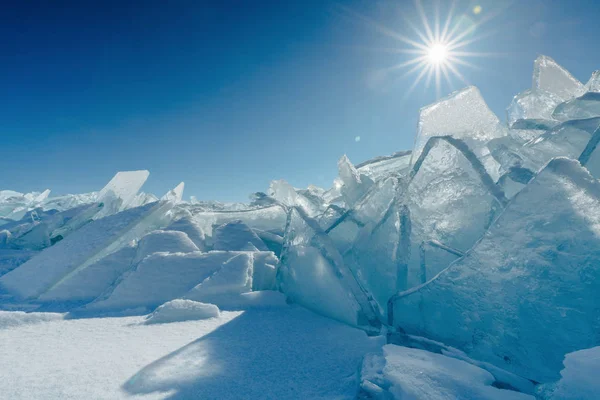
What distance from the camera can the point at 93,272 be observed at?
203 centimetres

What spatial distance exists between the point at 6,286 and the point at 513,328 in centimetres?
287

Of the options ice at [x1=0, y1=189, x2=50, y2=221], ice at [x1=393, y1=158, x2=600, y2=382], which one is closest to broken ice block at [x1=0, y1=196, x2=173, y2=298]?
ice at [x1=393, y1=158, x2=600, y2=382]

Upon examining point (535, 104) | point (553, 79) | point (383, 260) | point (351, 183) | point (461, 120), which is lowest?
point (383, 260)

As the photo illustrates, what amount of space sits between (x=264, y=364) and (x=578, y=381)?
857 mm

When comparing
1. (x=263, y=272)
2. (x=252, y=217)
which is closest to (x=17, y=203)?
(x=252, y=217)

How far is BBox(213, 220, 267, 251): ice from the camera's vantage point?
7.95 feet

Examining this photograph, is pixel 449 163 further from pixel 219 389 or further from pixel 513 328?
pixel 219 389

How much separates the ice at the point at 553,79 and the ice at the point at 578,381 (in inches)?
134

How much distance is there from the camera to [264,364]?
111 cm

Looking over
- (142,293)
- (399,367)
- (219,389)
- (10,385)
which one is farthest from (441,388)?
(142,293)

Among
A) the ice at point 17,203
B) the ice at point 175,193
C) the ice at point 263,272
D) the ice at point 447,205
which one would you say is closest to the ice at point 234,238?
the ice at point 263,272

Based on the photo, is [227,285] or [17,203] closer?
[227,285]

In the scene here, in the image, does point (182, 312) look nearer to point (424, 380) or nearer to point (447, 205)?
point (424, 380)

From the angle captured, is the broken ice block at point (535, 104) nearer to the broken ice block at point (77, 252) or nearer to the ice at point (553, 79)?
the ice at point (553, 79)
